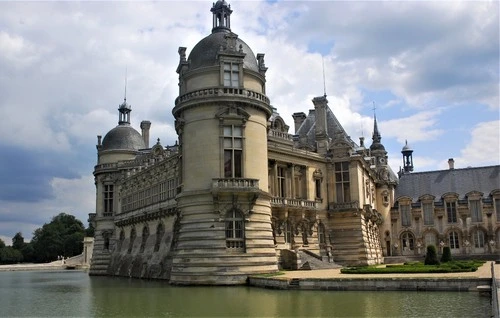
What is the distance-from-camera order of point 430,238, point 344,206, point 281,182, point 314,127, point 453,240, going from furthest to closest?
point 430,238 < point 453,240 < point 314,127 < point 344,206 < point 281,182

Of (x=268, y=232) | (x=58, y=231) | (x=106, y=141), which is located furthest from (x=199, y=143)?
(x=58, y=231)

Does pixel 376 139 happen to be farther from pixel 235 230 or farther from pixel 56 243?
pixel 56 243

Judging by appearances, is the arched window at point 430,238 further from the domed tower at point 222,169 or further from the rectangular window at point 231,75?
the rectangular window at point 231,75

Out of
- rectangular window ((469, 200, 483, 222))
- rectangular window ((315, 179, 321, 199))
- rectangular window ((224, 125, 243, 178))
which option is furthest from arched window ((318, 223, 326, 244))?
rectangular window ((469, 200, 483, 222))

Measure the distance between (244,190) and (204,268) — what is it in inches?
217

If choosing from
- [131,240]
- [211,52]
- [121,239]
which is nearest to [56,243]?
[121,239]

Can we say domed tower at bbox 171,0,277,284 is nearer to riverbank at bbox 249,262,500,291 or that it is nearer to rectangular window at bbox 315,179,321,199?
riverbank at bbox 249,262,500,291

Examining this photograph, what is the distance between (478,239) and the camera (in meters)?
59.9

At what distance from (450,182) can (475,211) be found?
5.44m

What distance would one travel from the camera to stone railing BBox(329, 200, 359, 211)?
48.3 metres

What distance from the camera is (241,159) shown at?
3516 cm

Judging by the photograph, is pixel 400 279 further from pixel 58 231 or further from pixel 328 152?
pixel 58 231

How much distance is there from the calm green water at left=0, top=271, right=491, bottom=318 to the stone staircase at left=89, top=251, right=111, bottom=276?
29975 mm

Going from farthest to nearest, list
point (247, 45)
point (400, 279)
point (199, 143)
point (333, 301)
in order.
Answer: point (247, 45), point (199, 143), point (400, 279), point (333, 301)
